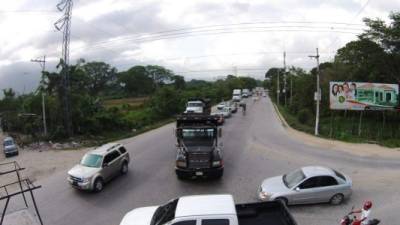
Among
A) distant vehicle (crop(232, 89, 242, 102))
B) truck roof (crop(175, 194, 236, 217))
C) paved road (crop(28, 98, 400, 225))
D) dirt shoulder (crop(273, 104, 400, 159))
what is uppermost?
distant vehicle (crop(232, 89, 242, 102))

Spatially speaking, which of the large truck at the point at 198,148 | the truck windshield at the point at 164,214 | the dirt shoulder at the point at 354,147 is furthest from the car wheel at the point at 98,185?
the dirt shoulder at the point at 354,147

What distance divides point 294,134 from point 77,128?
19428 mm

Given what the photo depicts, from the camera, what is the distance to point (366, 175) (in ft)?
57.5

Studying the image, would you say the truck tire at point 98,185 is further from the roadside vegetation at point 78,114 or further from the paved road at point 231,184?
the roadside vegetation at point 78,114

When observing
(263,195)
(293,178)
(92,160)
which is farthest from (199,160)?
(92,160)

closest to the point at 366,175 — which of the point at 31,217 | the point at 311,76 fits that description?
the point at 31,217

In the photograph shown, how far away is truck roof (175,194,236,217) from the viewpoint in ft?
28.0

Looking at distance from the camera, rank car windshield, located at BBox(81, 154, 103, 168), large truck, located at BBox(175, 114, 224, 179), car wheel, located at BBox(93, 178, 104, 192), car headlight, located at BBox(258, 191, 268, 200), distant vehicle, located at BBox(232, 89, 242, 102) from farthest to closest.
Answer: distant vehicle, located at BBox(232, 89, 242, 102) → car windshield, located at BBox(81, 154, 103, 168) → large truck, located at BBox(175, 114, 224, 179) → car wheel, located at BBox(93, 178, 104, 192) → car headlight, located at BBox(258, 191, 268, 200)

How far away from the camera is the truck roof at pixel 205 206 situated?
8547 mm

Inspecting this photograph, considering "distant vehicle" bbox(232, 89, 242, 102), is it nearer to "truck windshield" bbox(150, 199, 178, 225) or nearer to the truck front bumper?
the truck front bumper

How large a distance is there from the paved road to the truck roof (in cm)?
418

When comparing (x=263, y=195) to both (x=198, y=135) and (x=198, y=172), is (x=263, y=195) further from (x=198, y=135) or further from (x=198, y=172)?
(x=198, y=135)

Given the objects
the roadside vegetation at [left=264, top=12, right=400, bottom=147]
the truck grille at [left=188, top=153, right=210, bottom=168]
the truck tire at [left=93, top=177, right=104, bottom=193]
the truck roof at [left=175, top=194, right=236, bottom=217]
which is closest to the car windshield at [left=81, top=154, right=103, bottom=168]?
the truck tire at [left=93, top=177, right=104, bottom=193]

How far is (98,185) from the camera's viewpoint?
1598 cm
